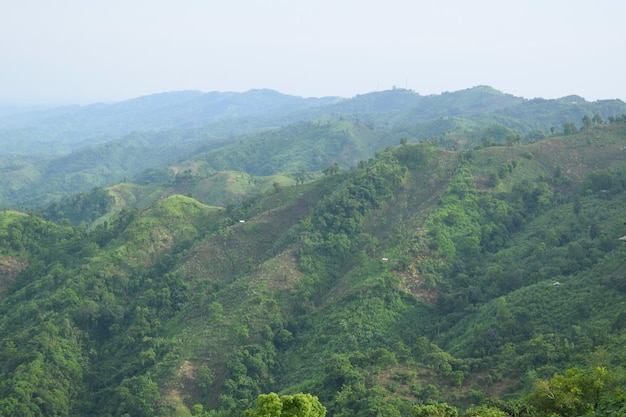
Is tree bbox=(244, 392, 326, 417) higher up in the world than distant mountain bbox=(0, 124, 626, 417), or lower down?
higher up

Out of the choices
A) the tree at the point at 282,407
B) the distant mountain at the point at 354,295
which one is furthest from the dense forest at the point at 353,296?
the distant mountain at the point at 354,295

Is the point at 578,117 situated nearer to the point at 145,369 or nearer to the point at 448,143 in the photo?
the point at 448,143

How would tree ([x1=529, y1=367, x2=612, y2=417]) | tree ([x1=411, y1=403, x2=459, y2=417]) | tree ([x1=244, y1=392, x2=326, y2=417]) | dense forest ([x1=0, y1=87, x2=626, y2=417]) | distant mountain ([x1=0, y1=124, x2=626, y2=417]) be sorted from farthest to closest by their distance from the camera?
distant mountain ([x1=0, y1=124, x2=626, y2=417])
dense forest ([x1=0, y1=87, x2=626, y2=417])
tree ([x1=411, y1=403, x2=459, y2=417])
tree ([x1=529, y1=367, x2=612, y2=417])
tree ([x1=244, y1=392, x2=326, y2=417])

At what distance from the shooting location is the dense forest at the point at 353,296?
35.3 metres

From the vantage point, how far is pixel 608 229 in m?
49.5

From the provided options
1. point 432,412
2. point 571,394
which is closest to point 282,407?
point 432,412

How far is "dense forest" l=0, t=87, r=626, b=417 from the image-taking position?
35.3 meters

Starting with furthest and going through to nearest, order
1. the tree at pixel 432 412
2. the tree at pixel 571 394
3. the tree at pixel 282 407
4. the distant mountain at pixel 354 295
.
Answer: the distant mountain at pixel 354 295, the tree at pixel 432 412, the tree at pixel 571 394, the tree at pixel 282 407

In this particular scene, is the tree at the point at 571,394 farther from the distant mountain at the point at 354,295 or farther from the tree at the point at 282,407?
the tree at the point at 282,407

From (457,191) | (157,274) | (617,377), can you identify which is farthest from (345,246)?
(617,377)

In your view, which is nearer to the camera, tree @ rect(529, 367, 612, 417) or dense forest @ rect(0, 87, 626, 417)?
tree @ rect(529, 367, 612, 417)

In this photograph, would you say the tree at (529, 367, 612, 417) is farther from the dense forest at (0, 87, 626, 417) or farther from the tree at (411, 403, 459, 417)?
the tree at (411, 403, 459, 417)

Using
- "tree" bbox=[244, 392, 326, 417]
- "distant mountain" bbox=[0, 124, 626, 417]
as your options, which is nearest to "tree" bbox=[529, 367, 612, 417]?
"distant mountain" bbox=[0, 124, 626, 417]

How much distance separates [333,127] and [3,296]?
408 feet
